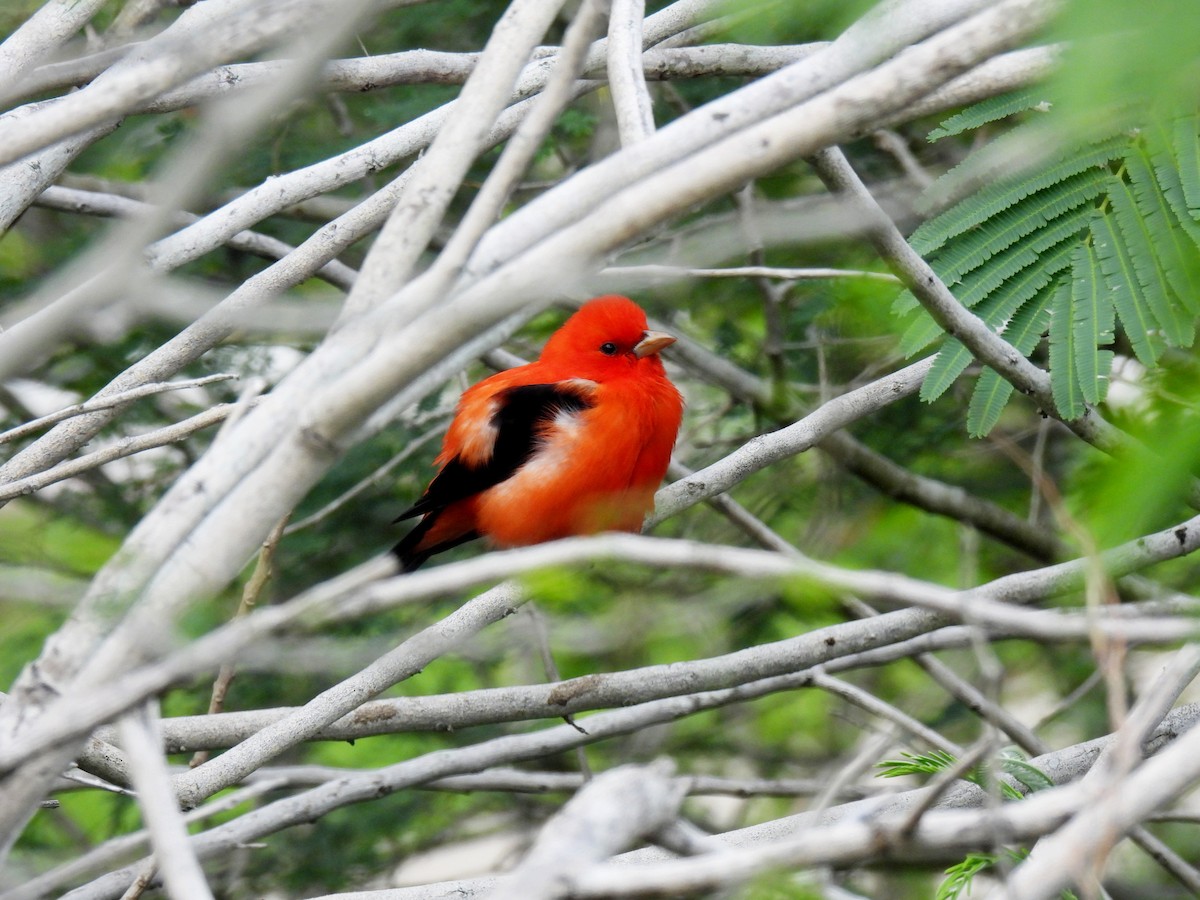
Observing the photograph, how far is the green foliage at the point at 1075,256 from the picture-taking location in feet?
10.8

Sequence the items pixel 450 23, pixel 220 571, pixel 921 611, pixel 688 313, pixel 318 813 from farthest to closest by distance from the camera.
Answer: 1. pixel 688 313
2. pixel 450 23
3. pixel 318 813
4. pixel 921 611
5. pixel 220 571

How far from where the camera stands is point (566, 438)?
5242 mm

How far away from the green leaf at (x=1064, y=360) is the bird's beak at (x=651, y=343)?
82.3 inches

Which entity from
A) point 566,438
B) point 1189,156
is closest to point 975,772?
point 1189,156

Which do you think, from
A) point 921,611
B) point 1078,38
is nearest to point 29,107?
point 921,611

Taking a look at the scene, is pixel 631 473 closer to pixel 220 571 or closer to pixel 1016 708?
pixel 220 571

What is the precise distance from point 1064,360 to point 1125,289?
23 centimetres

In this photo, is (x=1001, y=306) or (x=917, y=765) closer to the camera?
(x=917, y=765)

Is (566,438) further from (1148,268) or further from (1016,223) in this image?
(1148,268)

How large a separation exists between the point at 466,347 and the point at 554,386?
311 centimetres

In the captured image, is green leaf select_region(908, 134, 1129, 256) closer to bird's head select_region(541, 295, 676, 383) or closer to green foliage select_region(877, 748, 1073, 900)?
green foliage select_region(877, 748, 1073, 900)

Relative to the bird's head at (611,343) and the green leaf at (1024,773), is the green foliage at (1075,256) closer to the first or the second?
the green leaf at (1024,773)

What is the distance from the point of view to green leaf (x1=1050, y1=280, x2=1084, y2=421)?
3.38 metres

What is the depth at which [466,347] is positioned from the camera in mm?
2191
